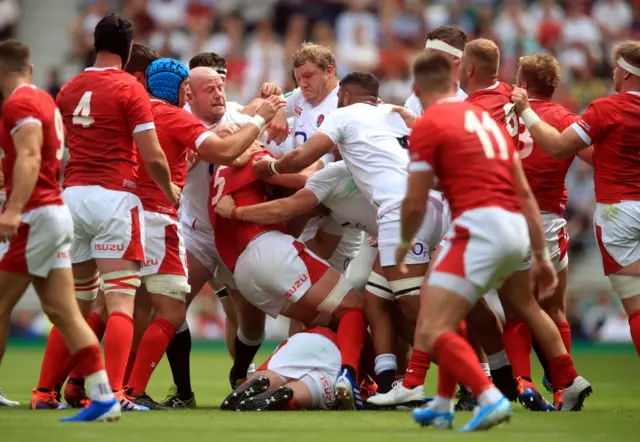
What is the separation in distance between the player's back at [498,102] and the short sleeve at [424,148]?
6.79 ft

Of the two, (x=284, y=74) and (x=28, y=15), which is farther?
(x=28, y=15)

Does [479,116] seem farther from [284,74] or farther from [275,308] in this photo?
Result: [284,74]

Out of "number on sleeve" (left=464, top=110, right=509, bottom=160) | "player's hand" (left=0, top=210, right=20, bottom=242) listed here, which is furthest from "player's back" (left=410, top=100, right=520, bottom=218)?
"player's hand" (left=0, top=210, right=20, bottom=242)

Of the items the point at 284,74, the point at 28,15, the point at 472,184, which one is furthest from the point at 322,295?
the point at 28,15

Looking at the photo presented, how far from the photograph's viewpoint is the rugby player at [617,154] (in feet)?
29.4

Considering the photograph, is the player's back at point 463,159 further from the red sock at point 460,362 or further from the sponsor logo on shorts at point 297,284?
the sponsor logo on shorts at point 297,284

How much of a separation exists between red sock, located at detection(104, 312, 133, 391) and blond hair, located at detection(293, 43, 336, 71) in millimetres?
3333

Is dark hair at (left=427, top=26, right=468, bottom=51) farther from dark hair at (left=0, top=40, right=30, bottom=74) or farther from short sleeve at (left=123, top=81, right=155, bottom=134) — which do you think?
dark hair at (left=0, top=40, right=30, bottom=74)

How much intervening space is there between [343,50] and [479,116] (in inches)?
585

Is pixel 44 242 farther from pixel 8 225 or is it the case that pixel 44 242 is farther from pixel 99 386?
pixel 99 386

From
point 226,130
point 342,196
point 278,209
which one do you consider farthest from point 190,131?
point 342,196

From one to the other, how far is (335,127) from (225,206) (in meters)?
1.10

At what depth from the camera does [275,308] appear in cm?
949

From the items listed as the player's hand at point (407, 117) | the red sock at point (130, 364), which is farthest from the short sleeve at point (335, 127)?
the red sock at point (130, 364)
